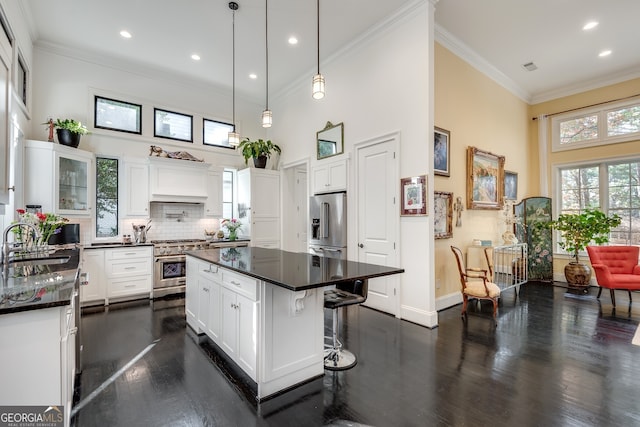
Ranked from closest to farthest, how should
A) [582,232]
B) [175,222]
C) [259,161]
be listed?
[582,232], [175,222], [259,161]

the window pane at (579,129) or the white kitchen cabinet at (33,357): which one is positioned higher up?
the window pane at (579,129)

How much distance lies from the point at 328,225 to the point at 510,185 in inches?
157

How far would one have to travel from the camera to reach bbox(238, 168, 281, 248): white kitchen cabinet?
5.97 meters

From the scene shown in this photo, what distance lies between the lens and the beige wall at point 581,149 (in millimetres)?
5461

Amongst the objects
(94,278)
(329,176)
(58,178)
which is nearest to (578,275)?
(329,176)

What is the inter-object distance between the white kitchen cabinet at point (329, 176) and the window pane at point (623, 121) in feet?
17.5

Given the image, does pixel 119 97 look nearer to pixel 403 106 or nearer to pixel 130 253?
pixel 130 253

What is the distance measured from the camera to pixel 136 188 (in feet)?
16.7

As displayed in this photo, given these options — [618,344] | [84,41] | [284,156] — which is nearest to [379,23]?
[284,156]

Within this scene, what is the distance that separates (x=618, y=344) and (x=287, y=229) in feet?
16.7

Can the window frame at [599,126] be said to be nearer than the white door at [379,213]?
No

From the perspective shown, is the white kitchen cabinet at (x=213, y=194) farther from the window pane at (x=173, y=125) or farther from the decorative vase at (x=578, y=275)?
the decorative vase at (x=578, y=275)

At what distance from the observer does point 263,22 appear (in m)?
4.11

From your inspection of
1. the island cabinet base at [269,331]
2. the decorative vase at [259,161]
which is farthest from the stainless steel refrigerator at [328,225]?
the island cabinet base at [269,331]
